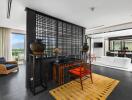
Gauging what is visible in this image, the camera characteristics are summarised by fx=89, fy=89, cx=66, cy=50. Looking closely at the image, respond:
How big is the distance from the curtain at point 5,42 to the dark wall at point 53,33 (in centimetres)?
371

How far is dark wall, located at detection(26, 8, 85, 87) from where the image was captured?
2781mm

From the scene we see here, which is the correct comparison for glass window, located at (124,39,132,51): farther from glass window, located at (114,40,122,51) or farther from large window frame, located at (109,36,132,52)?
glass window, located at (114,40,122,51)

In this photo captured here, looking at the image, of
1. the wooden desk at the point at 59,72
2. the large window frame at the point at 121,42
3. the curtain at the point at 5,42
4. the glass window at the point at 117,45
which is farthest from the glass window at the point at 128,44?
the curtain at the point at 5,42

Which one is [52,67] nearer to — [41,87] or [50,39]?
[41,87]

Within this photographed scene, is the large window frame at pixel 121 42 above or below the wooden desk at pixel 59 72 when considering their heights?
above

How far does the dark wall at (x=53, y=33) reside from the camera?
2.78 m

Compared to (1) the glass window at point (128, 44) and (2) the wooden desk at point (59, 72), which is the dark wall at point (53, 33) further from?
(1) the glass window at point (128, 44)

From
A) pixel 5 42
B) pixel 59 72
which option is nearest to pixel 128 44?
pixel 59 72

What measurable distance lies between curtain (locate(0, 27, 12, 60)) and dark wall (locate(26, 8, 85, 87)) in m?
3.71

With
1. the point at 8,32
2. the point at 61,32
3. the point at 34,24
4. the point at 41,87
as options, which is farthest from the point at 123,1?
the point at 8,32

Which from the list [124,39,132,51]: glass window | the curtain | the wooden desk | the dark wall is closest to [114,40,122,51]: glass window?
[124,39,132,51]: glass window

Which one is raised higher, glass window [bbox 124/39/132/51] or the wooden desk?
glass window [bbox 124/39/132/51]

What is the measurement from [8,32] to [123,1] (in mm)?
6060

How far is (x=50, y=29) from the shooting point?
11.0 feet
